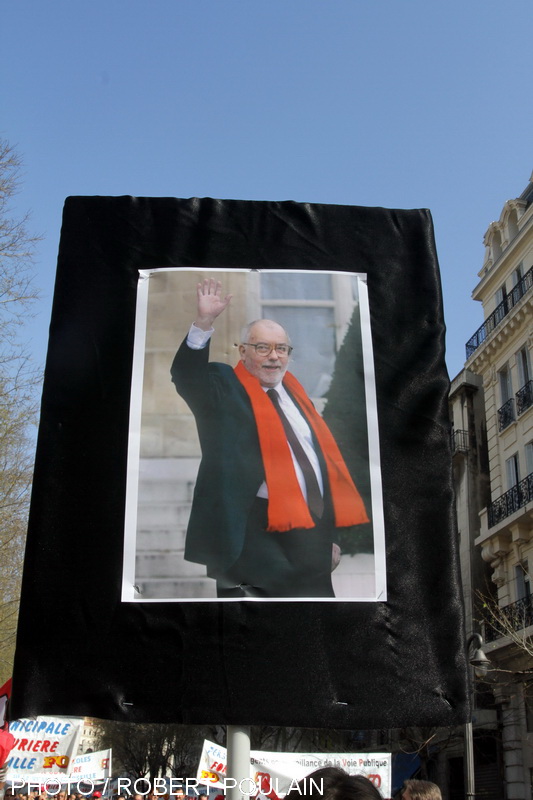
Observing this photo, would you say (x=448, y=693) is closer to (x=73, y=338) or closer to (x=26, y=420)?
(x=73, y=338)

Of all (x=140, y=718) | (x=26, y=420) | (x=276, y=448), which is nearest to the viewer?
(x=140, y=718)

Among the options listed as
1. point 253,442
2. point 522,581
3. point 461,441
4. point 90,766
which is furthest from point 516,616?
point 253,442

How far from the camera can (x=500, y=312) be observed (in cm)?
2997

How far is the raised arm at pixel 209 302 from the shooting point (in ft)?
11.5

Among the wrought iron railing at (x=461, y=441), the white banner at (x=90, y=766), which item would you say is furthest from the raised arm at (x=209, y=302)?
the wrought iron railing at (x=461, y=441)

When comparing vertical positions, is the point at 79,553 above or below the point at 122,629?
above

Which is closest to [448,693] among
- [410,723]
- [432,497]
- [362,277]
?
[410,723]

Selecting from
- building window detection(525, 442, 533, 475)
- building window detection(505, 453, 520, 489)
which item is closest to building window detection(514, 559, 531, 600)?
building window detection(505, 453, 520, 489)

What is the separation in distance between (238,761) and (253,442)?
117cm

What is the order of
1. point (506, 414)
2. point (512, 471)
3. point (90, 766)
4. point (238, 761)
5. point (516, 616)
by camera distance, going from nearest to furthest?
point (238, 761) < point (90, 766) < point (516, 616) < point (512, 471) < point (506, 414)

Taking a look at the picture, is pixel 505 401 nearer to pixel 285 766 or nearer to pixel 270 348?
pixel 285 766

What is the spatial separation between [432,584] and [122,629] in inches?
45.9

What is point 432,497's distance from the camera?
3.24 meters

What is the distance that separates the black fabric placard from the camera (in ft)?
9.68
